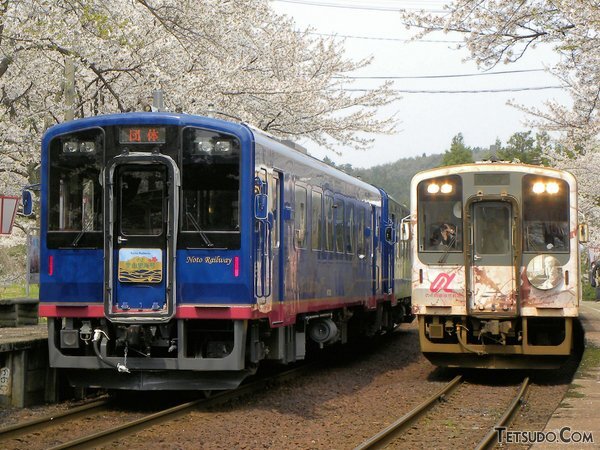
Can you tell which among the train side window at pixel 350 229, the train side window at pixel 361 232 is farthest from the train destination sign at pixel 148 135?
the train side window at pixel 361 232

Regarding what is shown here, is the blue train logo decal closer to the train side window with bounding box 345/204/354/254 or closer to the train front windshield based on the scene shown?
the train front windshield

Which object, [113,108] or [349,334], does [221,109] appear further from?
[349,334]

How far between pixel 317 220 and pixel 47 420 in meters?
5.28

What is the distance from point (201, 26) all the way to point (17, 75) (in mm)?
4884

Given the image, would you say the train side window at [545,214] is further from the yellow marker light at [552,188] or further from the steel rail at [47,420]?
the steel rail at [47,420]

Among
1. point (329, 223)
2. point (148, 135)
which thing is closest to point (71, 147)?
point (148, 135)

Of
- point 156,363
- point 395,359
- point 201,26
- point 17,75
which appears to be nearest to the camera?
point 156,363

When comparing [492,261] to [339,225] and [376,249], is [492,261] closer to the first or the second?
[339,225]

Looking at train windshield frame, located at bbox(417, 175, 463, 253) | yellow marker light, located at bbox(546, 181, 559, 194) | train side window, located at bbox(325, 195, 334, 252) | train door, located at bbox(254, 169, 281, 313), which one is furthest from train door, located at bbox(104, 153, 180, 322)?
yellow marker light, located at bbox(546, 181, 559, 194)

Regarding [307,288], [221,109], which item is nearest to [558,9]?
[307,288]

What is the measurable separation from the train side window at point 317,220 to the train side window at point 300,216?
49 cm

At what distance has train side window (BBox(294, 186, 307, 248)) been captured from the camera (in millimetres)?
12670

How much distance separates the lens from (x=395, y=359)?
18297mm

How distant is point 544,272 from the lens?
13.6 metres
